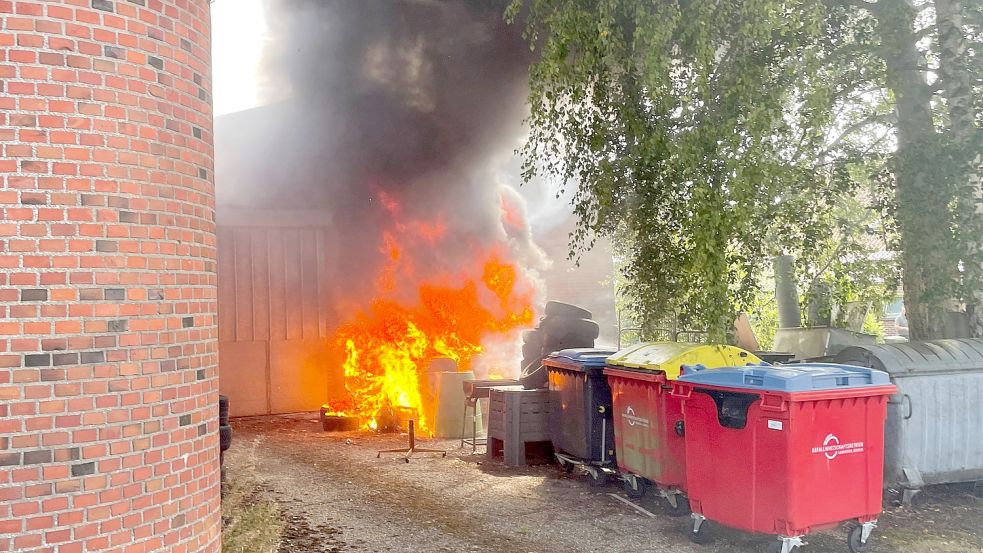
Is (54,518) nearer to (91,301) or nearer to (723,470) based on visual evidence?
(91,301)

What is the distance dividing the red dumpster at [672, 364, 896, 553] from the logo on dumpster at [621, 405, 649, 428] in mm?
1052

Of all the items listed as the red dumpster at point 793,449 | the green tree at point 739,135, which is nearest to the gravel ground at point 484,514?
the red dumpster at point 793,449

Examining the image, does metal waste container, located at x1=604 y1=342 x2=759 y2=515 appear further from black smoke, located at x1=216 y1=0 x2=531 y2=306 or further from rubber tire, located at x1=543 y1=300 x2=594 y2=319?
black smoke, located at x1=216 y1=0 x2=531 y2=306

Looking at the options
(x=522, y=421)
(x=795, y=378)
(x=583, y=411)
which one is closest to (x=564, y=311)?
(x=522, y=421)

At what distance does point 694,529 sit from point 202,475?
3942 millimetres

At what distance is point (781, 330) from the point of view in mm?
13383

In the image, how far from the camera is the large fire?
12.7 m

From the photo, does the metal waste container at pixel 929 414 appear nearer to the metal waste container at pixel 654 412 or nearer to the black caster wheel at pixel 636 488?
the metal waste container at pixel 654 412

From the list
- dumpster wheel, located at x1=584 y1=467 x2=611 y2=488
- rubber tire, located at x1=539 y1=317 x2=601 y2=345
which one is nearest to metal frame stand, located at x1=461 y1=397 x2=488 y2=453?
rubber tire, located at x1=539 y1=317 x2=601 y2=345

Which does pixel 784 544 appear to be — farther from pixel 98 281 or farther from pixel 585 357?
pixel 98 281

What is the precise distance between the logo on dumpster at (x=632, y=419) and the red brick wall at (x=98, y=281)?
425 cm

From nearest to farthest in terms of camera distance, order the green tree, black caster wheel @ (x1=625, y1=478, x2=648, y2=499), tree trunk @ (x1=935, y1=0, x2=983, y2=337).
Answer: the green tree, black caster wheel @ (x1=625, y1=478, x2=648, y2=499), tree trunk @ (x1=935, y1=0, x2=983, y2=337)

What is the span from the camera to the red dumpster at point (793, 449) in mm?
5277

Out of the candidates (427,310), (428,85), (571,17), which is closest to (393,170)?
(428,85)
